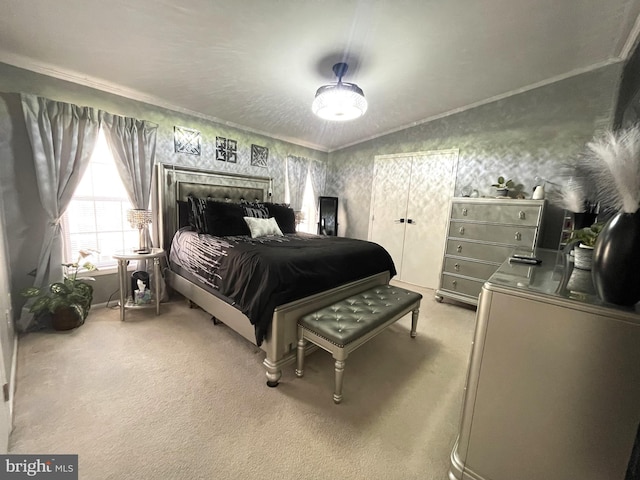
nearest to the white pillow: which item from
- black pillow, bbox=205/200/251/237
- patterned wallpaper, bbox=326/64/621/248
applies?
black pillow, bbox=205/200/251/237

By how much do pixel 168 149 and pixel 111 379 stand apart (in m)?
2.50

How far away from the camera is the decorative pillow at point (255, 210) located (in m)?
3.20

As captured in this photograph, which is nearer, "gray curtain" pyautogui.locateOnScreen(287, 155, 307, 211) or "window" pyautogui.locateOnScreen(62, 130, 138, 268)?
"window" pyautogui.locateOnScreen(62, 130, 138, 268)

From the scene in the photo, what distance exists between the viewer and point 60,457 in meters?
1.21

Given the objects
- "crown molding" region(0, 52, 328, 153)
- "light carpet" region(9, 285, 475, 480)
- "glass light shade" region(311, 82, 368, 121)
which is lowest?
"light carpet" region(9, 285, 475, 480)

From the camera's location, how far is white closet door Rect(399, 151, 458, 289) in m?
3.78

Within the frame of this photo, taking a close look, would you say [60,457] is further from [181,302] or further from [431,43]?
[431,43]

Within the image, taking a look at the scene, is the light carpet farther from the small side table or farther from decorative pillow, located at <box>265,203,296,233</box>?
decorative pillow, located at <box>265,203,296,233</box>

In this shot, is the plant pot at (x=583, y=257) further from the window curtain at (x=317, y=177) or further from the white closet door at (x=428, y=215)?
the window curtain at (x=317, y=177)

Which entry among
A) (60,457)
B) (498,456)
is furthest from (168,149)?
(498,456)

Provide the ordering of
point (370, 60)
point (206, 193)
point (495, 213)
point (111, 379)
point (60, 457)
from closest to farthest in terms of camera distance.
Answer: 1. point (60, 457)
2. point (111, 379)
3. point (370, 60)
4. point (495, 213)
5. point (206, 193)

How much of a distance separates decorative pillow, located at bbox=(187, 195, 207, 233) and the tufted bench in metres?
1.73

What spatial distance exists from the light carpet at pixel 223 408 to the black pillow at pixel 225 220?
3.50 ft

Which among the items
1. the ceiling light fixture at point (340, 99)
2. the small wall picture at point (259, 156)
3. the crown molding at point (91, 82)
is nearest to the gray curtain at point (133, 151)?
the crown molding at point (91, 82)
